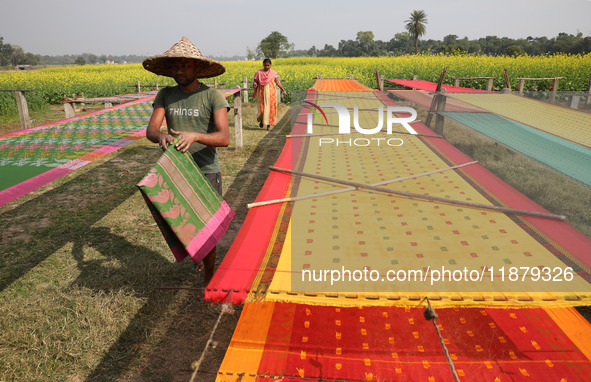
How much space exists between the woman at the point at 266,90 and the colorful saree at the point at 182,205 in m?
6.17

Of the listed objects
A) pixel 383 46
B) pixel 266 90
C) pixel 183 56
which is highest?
pixel 383 46

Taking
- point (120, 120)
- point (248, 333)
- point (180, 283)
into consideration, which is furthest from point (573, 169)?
point (120, 120)

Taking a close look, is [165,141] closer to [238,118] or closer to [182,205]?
[182,205]

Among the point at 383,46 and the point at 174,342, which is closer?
the point at 174,342

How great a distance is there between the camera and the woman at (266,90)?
8070 mm

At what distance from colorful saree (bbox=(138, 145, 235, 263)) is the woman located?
6.17 meters

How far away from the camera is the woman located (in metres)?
8.07

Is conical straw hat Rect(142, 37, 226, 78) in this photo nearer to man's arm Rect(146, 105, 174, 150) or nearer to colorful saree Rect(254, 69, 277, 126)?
man's arm Rect(146, 105, 174, 150)

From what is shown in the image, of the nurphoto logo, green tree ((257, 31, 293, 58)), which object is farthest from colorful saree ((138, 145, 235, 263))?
green tree ((257, 31, 293, 58))

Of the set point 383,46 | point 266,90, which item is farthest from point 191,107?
point 383,46

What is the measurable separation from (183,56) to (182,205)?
1.01m

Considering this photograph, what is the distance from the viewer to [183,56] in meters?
2.26

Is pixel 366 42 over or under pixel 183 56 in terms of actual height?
over

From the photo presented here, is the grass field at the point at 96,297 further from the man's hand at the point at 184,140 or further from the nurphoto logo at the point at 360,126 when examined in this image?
the nurphoto logo at the point at 360,126
